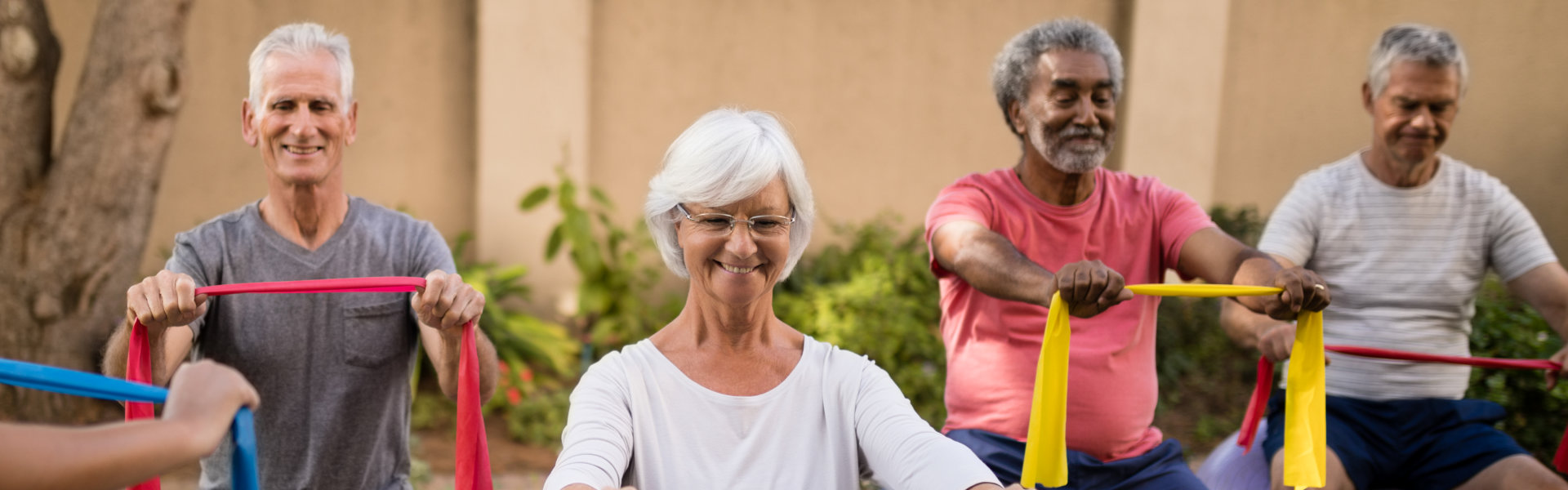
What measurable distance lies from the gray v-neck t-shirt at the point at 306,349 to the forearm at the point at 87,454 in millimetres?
1314

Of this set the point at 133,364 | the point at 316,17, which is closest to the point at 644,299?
the point at 316,17

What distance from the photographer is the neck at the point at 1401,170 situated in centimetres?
363

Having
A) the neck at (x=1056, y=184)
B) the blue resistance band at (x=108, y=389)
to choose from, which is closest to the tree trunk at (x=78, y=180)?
the blue resistance band at (x=108, y=389)

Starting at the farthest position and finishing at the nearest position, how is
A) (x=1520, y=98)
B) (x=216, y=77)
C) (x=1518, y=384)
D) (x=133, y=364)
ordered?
(x=1520, y=98) → (x=216, y=77) → (x=1518, y=384) → (x=133, y=364)

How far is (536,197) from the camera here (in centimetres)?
691

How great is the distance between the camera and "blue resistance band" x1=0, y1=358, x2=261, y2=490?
1905mm

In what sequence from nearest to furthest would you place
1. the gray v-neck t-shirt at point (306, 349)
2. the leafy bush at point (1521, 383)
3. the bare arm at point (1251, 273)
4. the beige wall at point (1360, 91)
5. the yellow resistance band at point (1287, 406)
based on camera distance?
1. the yellow resistance band at point (1287, 406)
2. the bare arm at point (1251, 273)
3. the gray v-neck t-shirt at point (306, 349)
4. the leafy bush at point (1521, 383)
5. the beige wall at point (1360, 91)

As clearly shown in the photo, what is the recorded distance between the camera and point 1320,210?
366 centimetres

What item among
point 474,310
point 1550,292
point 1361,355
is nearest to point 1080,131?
point 1361,355

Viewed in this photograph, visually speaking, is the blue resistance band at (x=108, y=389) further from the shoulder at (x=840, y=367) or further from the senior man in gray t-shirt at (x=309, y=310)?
the shoulder at (x=840, y=367)

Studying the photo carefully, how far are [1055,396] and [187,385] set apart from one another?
184 centimetres

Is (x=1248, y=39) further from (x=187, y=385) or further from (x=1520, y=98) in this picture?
(x=187, y=385)

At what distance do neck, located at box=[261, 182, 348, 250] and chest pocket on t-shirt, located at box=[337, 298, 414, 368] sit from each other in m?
0.22

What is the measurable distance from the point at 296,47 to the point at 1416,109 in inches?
129
